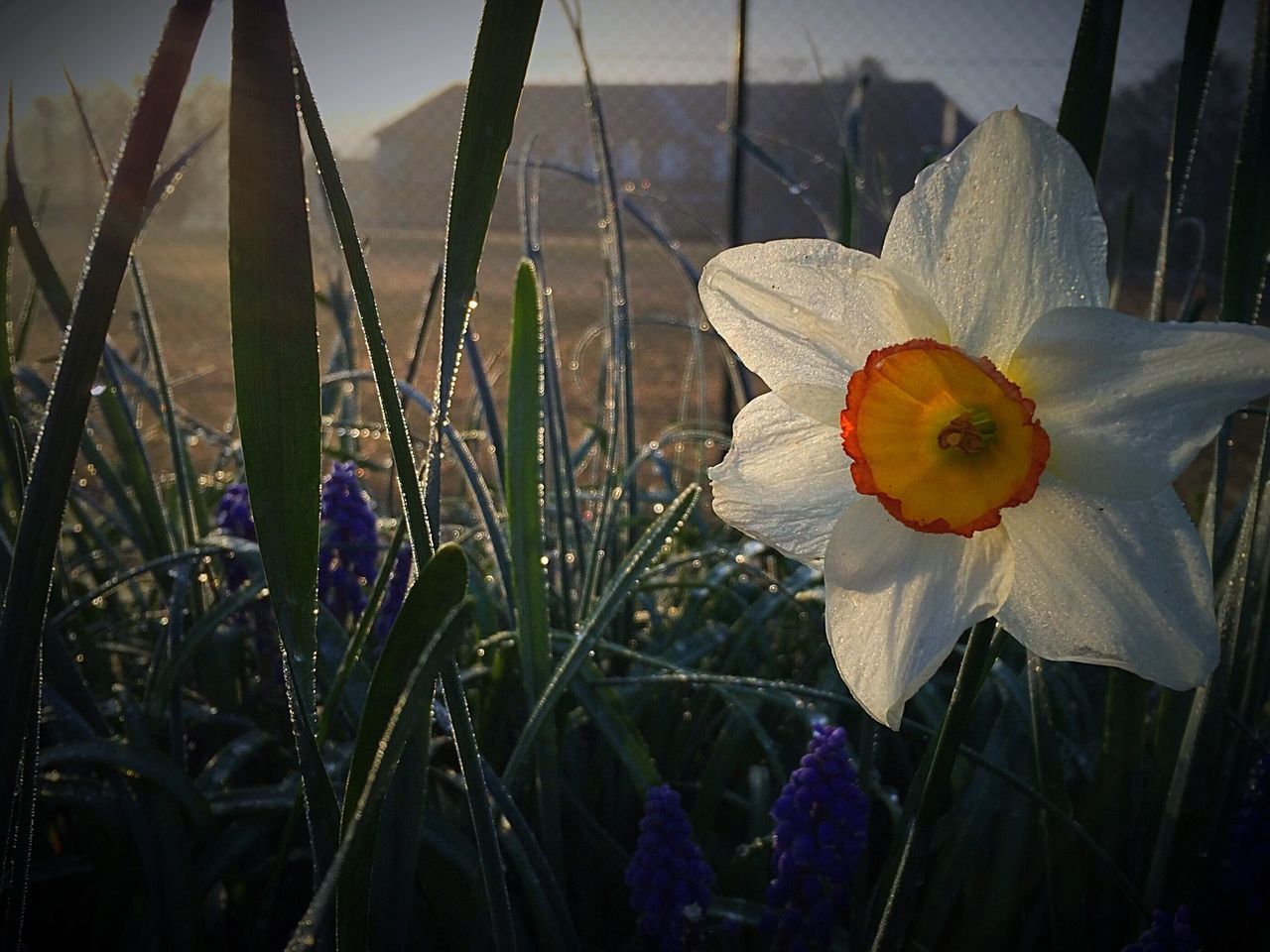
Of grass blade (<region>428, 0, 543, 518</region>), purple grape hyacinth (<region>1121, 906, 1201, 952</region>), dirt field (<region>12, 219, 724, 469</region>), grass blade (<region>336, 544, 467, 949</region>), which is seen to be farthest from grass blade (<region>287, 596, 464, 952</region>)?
dirt field (<region>12, 219, 724, 469</region>)

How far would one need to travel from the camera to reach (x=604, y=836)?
2.96ft

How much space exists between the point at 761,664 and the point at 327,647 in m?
0.58

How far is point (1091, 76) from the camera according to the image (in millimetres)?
461

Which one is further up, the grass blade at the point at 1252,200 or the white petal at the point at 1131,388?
the grass blade at the point at 1252,200

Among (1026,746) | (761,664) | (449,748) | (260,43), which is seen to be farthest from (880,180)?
(260,43)

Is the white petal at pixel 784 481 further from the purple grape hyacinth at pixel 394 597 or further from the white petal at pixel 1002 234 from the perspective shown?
the purple grape hyacinth at pixel 394 597

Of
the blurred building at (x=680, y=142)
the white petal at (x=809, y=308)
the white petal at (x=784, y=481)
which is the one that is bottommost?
the white petal at (x=784, y=481)

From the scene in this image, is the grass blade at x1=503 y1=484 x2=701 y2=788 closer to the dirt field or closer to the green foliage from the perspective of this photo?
the green foliage

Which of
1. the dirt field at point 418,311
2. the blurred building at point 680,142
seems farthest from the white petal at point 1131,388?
the blurred building at point 680,142

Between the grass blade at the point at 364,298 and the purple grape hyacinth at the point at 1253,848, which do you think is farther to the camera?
the purple grape hyacinth at the point at 1253,848

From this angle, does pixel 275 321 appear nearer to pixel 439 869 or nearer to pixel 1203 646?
pixel 1203 646

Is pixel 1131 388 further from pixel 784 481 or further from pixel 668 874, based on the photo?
pixel 668 874

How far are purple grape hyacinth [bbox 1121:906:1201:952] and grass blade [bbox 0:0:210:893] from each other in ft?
2.09

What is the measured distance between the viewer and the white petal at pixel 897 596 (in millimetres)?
415
